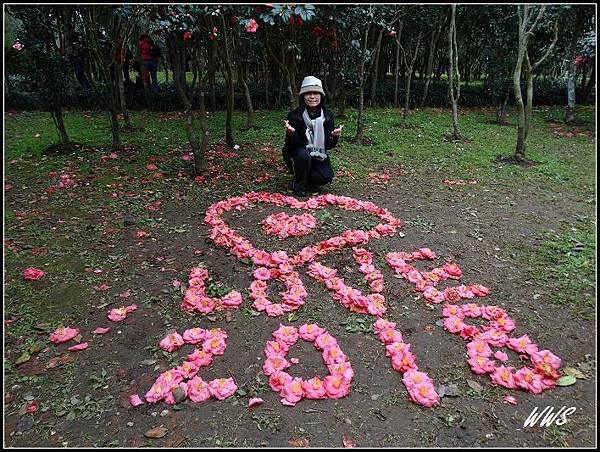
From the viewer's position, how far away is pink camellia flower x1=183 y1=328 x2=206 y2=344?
2.81 m

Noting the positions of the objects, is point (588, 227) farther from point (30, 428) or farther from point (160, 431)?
point (30, 428)

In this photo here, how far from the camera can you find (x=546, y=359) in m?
2.58

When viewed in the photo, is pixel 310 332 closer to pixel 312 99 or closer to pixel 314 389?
pixel 314 389

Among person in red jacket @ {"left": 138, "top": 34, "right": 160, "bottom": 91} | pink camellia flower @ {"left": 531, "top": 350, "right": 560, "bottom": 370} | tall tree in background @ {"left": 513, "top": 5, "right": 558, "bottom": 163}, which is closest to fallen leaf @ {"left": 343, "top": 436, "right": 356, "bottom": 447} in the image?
pink camellia flower @ {"left": 531, "top": 350, "right": 560, "bottom": 370}

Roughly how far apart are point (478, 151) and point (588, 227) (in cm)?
335

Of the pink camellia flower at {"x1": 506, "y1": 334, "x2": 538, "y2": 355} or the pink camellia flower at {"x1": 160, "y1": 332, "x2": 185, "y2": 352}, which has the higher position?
the pink camellia flower at {"x1": 160, "y1": 332, "x2": 185, "y2": 352}

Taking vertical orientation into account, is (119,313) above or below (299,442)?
above

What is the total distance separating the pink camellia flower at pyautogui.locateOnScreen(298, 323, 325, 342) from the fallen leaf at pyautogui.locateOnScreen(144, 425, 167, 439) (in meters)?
1.02

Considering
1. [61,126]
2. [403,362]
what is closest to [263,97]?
[61,126]

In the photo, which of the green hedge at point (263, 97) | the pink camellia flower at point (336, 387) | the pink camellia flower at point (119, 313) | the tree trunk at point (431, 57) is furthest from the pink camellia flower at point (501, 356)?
the tree trunk at point (431, 57)

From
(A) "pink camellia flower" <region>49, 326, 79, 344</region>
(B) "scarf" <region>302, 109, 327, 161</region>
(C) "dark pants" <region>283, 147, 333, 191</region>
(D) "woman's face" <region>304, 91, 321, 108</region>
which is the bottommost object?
(A) "pink camellia flower" <region>49, 326, 79, 344</region>

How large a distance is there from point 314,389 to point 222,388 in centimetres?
51

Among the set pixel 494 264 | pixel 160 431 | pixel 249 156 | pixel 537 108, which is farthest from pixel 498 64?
pixel 160 431

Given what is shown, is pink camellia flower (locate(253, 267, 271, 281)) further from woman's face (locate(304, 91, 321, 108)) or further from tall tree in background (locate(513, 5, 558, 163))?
tall tree in background (locate(513, 5, 558, 163))
